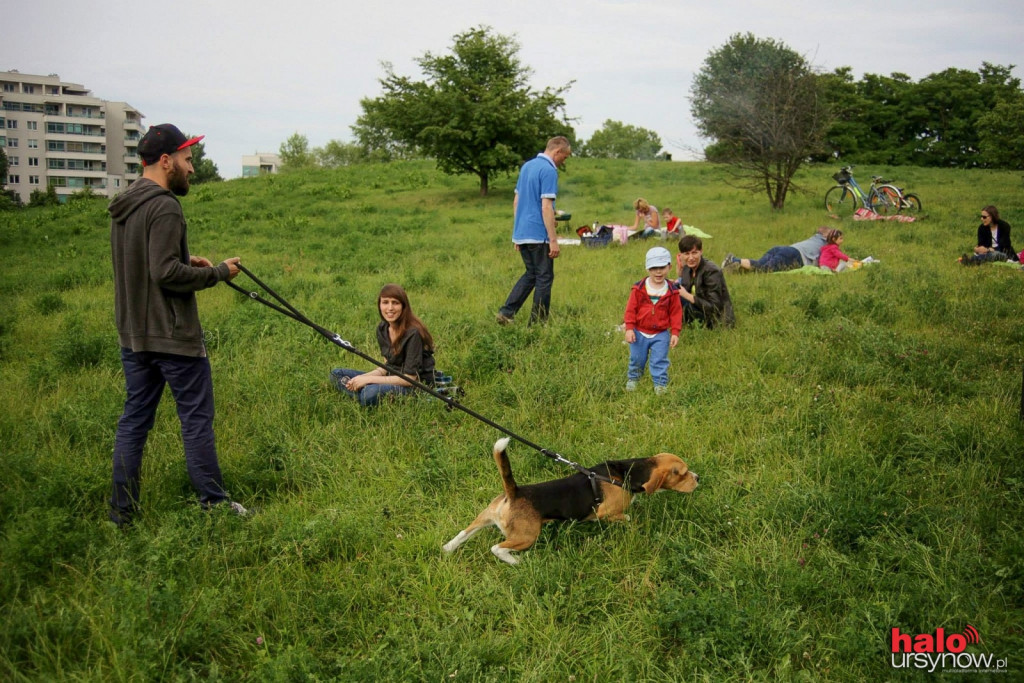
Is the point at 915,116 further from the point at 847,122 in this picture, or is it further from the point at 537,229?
the point at 537,229

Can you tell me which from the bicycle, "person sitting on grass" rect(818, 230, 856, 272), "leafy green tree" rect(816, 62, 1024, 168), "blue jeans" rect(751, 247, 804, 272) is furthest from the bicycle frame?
"leafy green tree" rect(816, 62, 1024, 168)

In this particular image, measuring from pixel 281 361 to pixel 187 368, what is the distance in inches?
117

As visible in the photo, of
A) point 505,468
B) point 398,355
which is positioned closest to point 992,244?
point 398,355

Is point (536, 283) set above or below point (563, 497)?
above

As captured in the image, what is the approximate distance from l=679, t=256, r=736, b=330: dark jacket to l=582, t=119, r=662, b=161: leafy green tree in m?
99.5

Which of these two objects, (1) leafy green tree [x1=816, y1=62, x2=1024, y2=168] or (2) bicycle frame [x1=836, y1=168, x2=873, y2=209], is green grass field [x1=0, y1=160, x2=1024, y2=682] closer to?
(2) bicycle frame [x1=836, y1=168, x2=873, y2=209]

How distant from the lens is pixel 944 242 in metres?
12.8

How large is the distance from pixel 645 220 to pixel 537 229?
8057mm

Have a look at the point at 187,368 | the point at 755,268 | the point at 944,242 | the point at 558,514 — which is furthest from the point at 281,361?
the point at 944,242

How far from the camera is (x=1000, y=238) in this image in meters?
11.1

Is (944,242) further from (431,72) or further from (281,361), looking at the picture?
(431,72)

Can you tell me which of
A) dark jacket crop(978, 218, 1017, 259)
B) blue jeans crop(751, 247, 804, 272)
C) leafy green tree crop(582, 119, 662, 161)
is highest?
leafy green tree crop(582, 119, 662, 161)

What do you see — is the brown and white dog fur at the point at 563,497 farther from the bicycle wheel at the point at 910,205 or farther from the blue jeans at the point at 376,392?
the bicycle wheel at the point at 910,205

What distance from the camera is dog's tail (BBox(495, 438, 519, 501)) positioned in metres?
3.24
